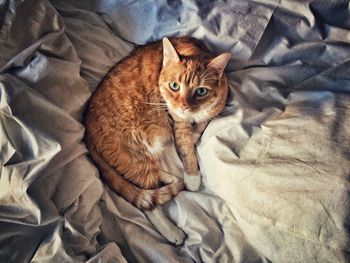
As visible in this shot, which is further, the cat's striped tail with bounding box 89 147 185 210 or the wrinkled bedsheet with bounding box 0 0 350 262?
the cat's striped tail with bounding box 89 147 185 210

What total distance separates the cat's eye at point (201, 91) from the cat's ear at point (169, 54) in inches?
5.8

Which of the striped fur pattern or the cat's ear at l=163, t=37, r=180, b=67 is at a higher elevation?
the cat's ear at l=163, t=37, r=180, b=67

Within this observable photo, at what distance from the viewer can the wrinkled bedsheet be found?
1.09 m

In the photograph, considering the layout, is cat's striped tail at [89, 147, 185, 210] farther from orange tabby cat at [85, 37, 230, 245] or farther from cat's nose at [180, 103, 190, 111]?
cat's nose at [180, 103, 190, 111]

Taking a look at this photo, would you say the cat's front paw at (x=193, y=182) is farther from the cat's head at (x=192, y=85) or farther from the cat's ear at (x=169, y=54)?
the cat's ear at (x=169, y=54)

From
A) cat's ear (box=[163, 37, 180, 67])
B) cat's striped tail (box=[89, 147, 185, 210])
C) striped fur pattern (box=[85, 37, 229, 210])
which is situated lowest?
cat's striped tail (box=[89, 147, 185, 210])

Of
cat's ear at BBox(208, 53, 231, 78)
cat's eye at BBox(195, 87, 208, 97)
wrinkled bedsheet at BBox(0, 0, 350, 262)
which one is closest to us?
wrinkled bedsheet at BBox(0, 0, 350, 262)

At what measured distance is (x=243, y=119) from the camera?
1.31 m

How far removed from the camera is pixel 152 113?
1.49 metres

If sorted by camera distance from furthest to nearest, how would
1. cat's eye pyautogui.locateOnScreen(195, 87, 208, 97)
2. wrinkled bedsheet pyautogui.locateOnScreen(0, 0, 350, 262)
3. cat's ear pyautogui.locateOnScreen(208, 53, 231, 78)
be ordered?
cat's eye pyautogui.locateOnScreen(195, 87, 208, 97), cat's ear pyautogui.locateOnScreen(208, 53, 231, 78), wrinkled bedsheet pyautogui.locateOnScreen(0, 0, 350, 262)

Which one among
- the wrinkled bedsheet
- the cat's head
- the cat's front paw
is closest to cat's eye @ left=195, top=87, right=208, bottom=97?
the cat's head

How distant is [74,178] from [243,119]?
2.25ft

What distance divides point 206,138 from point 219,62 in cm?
32

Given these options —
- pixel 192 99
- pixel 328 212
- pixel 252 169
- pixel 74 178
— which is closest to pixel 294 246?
pixel 328 212
